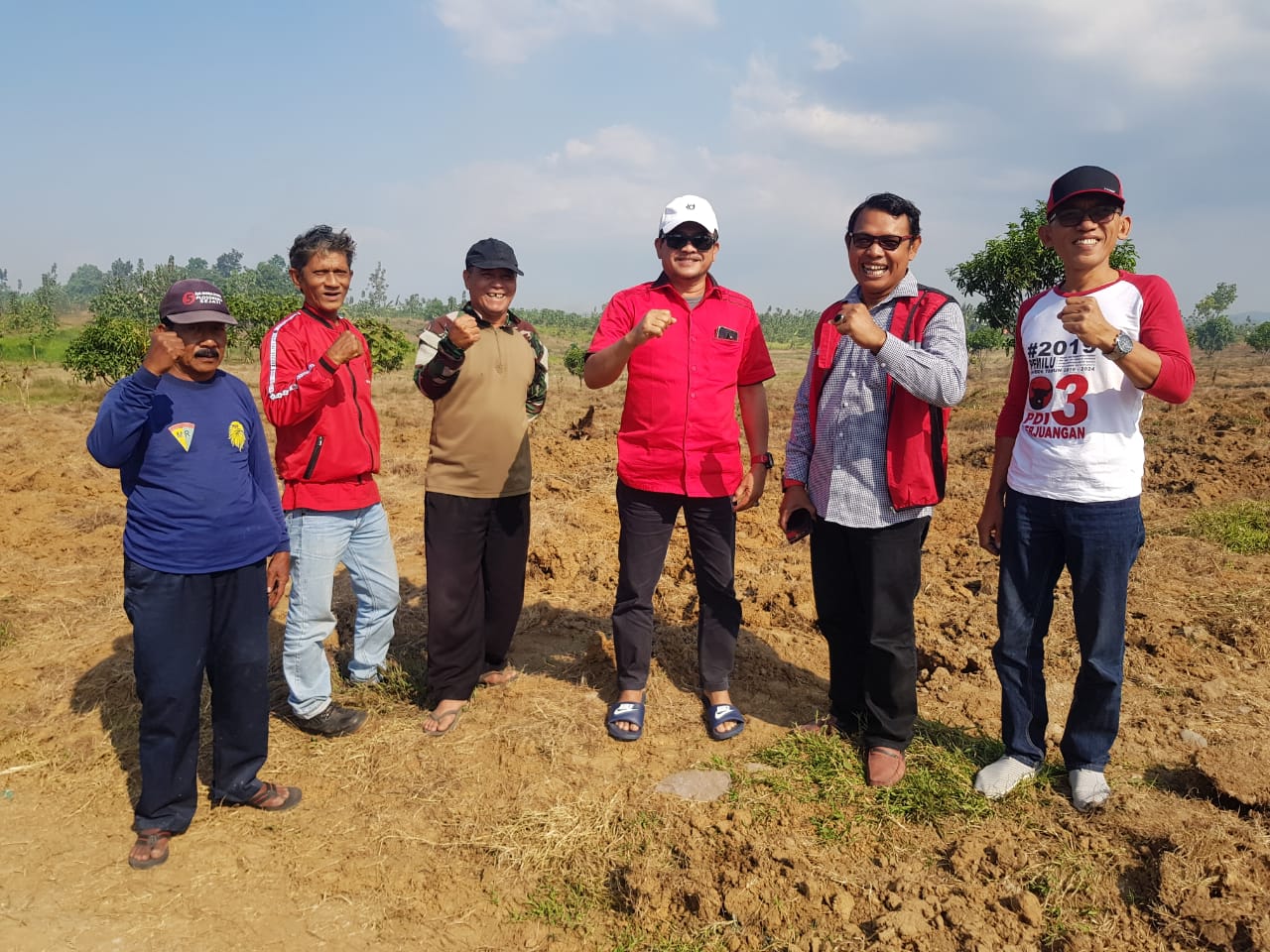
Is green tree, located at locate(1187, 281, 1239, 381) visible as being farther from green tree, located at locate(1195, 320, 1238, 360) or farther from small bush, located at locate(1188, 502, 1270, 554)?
small bush, located at locate(1188, 502, 1270, 554)

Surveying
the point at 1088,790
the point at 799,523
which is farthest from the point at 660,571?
the point at 1088,790

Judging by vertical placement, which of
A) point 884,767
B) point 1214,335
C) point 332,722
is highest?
point 1214,335

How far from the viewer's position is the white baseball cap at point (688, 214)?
3.00 m

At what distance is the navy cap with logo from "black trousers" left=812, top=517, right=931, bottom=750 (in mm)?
2249

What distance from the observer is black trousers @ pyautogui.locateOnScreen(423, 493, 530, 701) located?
11.2ft

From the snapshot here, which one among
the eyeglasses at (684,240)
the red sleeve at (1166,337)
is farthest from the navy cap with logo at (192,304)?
the red sleeve at (1166,337)

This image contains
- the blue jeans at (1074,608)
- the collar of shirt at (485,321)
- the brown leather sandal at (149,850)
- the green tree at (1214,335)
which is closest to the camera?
the blue jeans at (1074,608)

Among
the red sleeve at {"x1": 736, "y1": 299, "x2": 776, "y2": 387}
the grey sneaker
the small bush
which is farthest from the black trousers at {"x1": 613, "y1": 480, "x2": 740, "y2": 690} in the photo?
the small bush

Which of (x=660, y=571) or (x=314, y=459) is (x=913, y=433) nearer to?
(x=660, y=571)

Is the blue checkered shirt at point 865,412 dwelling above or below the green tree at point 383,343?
below

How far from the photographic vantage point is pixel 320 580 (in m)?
3.28

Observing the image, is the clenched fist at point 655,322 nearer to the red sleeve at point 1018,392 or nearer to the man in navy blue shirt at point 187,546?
the red sleeve at point 1018,392

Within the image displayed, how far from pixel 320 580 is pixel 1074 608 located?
2815 mm

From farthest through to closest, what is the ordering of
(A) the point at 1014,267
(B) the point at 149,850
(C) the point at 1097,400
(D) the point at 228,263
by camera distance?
1. (D) the point at 228,263
2. (A) the point at 1014,267
3. (B) the point at 149,850
4. (C) the point at 1097,400
